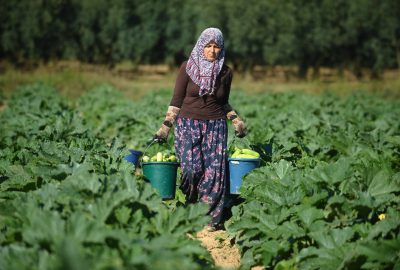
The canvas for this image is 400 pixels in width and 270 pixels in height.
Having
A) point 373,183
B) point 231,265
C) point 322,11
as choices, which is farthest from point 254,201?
point 322,11

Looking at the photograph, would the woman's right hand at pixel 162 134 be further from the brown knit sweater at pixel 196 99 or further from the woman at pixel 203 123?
the brown knit sweater at pixel 196 99

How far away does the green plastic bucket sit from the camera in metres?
5.26

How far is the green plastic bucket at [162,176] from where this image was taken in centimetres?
526

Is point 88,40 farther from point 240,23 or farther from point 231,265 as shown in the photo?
point 231,265

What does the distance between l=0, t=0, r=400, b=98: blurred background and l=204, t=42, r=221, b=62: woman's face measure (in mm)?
32369

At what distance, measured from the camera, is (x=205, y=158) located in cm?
561

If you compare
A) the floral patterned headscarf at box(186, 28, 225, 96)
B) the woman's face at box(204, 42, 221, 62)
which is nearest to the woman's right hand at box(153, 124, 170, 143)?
the floral patterned headscarf at box(186, 28, 225, 96)

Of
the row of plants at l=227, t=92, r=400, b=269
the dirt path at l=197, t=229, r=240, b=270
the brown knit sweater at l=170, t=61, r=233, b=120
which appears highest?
the brown knit sweater at l=170, t=61, r=233, b=120

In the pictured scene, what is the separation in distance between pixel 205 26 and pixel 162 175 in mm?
34833

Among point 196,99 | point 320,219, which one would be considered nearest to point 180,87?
point 196,99

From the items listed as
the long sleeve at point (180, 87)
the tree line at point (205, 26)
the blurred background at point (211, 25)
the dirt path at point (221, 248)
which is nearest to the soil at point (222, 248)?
→ the dirt path at point (221, 248)

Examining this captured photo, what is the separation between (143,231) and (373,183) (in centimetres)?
175

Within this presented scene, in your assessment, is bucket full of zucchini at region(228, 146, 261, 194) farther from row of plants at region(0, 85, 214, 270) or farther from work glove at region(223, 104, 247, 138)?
row of plants at region(0, 85, 214, 270)

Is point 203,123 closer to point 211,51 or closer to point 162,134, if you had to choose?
point 162,134
